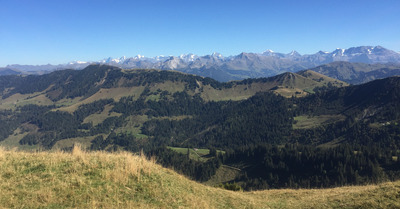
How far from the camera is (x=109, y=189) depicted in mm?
13312

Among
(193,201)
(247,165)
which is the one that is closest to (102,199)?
(193,201)

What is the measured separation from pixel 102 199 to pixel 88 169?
159 inches

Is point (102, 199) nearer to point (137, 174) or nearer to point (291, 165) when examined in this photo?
point (137, 174)

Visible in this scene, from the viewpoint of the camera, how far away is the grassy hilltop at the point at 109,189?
1191 centimetres

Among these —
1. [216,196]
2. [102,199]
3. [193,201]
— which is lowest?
[216,196]

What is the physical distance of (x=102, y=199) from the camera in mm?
12367

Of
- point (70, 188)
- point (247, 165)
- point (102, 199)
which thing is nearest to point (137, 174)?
point (102, 199)

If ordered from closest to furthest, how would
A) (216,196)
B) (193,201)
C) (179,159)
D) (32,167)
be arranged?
(193,201), (32,167), (216,196), (179,159)

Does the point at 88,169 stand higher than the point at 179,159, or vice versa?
the point at 88,169

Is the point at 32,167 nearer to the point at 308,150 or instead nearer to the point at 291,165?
the point at 291,165

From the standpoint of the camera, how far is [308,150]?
15450 centimetres

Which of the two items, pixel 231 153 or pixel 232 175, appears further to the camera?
pixel 231 153

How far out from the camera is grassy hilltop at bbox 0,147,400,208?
11906 millimetres

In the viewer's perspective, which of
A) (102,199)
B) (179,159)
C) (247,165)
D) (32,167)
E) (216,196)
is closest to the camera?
(102,199)
